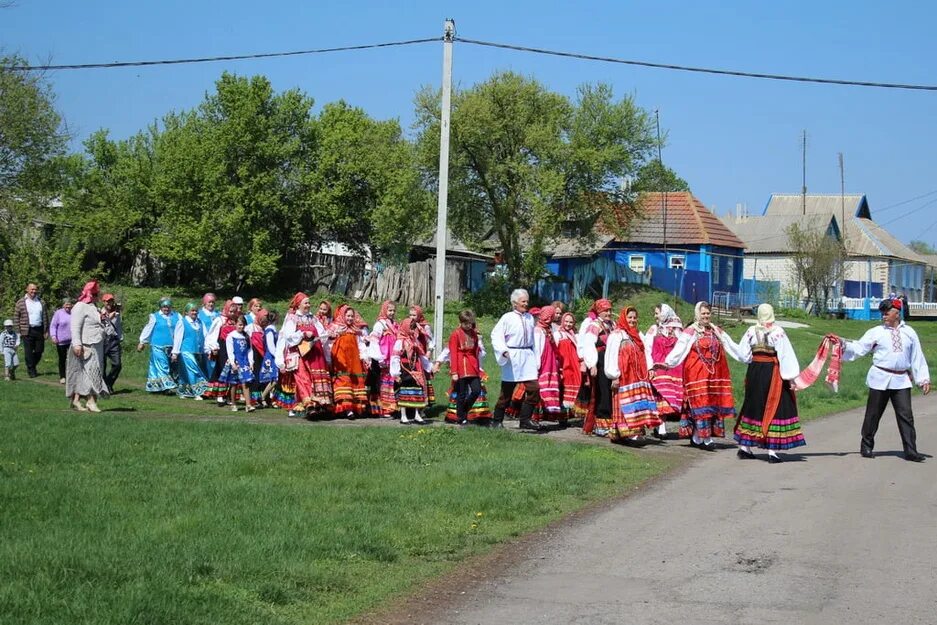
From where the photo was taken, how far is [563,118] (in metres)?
43.4

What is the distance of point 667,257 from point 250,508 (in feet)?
162

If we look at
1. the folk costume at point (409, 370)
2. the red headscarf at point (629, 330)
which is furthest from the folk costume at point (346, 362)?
the red headscarf at point (629, 330)

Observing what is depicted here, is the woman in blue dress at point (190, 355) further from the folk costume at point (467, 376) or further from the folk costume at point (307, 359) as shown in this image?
the folk costume at point (467, 376)

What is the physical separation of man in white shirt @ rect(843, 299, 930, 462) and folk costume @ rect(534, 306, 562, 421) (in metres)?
4.02

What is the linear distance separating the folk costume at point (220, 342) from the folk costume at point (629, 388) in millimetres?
6413

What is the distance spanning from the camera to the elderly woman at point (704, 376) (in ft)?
46.6

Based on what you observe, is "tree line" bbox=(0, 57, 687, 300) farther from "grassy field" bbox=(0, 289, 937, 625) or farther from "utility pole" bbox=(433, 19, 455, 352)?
"grassy field" bbox=(0, 289, 937, 625)

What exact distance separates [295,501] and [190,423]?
519 centimetres

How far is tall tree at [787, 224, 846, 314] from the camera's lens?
194 feet

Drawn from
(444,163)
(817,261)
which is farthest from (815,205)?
(444,163)

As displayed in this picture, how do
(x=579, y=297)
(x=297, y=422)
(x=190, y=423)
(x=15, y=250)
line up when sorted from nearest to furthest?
(x=190, y=423) < (x=297, y=422) < (x=15, y=250) < (x=579, y=297)

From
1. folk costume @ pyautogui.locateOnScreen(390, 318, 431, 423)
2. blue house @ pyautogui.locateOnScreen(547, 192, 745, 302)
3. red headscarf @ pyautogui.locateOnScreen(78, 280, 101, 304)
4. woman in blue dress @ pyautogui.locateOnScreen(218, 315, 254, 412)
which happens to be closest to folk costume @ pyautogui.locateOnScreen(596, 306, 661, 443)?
folk costume @ pyautogui.locateOnScreen(390, 318, 431, 423)

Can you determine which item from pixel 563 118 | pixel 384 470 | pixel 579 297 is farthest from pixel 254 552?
pixel 579 297

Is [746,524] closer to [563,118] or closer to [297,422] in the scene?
[297,422]
